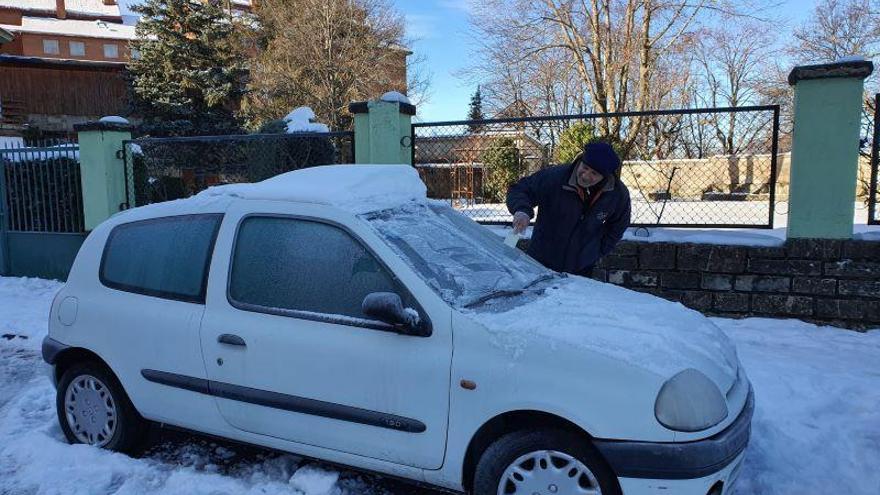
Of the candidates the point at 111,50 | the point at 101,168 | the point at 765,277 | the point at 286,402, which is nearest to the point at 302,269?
the point at 286,402

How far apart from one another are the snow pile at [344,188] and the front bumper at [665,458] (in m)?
1.62

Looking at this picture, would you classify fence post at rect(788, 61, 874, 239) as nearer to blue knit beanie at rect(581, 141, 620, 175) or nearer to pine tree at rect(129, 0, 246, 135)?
blue knit beanie at rect(581, 141, 620, 175)

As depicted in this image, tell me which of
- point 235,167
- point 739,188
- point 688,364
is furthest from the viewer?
point 235,167

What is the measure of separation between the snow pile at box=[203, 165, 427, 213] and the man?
0.98 metres

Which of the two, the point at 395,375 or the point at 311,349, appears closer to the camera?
the point at 395,375

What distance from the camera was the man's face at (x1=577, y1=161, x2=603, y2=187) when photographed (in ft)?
13.5

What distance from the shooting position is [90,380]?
11.7 feet

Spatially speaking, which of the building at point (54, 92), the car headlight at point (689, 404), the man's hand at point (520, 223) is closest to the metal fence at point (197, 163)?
the man's hand at point (520, 223)

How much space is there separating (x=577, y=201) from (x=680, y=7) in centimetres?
1936

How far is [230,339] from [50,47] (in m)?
55.8

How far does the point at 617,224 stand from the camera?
4422mm

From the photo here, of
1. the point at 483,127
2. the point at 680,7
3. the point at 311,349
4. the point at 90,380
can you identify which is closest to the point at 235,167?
the point at 483,127

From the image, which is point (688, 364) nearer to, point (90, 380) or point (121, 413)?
point (121, 413)

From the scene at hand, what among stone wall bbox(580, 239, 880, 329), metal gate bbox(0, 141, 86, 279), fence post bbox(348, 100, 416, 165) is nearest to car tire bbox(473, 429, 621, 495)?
stone wall bbox(580, 239, 880, 329)
